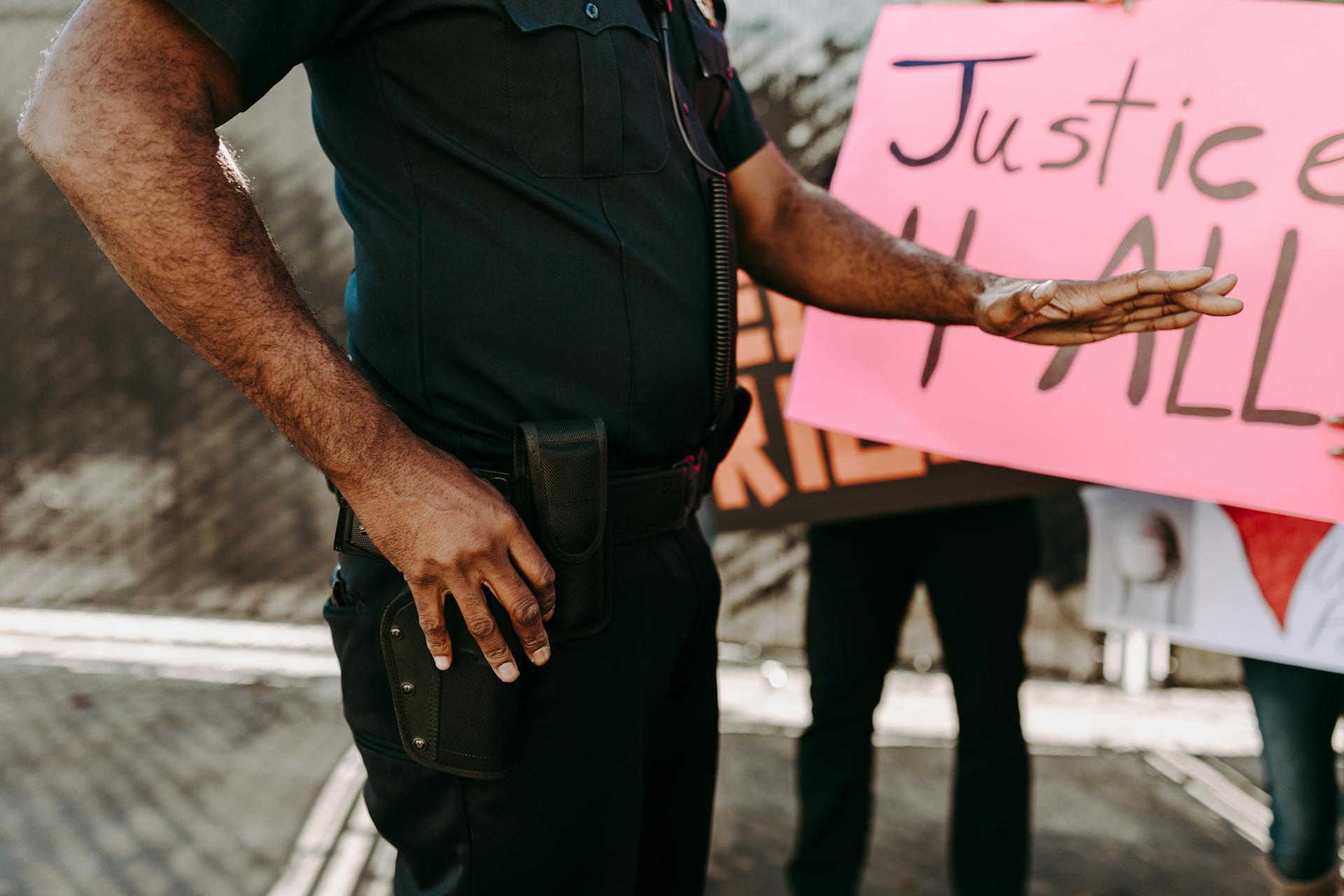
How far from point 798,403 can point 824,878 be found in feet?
3.44

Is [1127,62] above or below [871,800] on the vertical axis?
above

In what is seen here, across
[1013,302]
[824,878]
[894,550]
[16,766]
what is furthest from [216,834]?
[1013,302]

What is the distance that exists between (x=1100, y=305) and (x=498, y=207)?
2.38 feet

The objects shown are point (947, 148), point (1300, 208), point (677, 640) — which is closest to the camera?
point (677, 640)

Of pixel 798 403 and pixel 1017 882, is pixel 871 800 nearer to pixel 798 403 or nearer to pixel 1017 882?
pixel 1017 882

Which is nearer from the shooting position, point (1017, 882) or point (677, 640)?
point (677, 640)

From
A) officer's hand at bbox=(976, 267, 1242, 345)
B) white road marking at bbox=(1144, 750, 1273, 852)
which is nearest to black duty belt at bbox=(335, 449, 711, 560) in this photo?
officer's hand at bbox=(976, 267, 1242, 345)

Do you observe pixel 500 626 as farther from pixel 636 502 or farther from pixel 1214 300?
pixel 1214 300

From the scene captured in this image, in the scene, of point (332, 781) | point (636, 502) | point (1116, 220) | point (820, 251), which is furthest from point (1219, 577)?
point (332, 781)

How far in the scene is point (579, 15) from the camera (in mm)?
1032

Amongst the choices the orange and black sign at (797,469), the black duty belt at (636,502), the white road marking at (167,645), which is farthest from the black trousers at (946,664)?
the white road marking at (167,645)

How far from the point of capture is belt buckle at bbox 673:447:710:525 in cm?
118

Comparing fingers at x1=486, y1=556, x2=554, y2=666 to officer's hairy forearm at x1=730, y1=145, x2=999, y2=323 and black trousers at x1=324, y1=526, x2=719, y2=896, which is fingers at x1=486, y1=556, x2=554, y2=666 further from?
officer's hairy forearm at x1=730, y1=145, x2=999, y2=323

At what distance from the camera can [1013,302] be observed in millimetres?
1237
